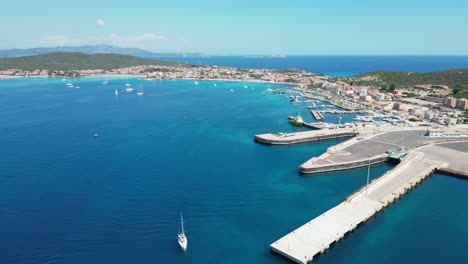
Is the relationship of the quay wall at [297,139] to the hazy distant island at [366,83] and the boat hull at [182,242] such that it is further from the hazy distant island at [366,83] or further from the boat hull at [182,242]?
the boat hull at [182,242]

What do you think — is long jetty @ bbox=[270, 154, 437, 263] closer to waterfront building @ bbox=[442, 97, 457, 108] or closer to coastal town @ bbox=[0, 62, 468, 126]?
coastal town @ bbox=[0, 62, 468, 126]

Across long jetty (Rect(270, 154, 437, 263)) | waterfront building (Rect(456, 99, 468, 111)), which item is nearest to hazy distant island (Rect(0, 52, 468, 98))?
waterfront building (Rect(456, 99, 468, 111))

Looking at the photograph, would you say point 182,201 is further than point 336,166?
No

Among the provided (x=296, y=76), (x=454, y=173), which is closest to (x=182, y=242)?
(x=454, y=173)

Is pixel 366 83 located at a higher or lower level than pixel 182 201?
higher

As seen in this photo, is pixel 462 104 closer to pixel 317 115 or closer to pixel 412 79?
pixel 317 115

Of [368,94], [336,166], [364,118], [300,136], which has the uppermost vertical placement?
[368,94]
